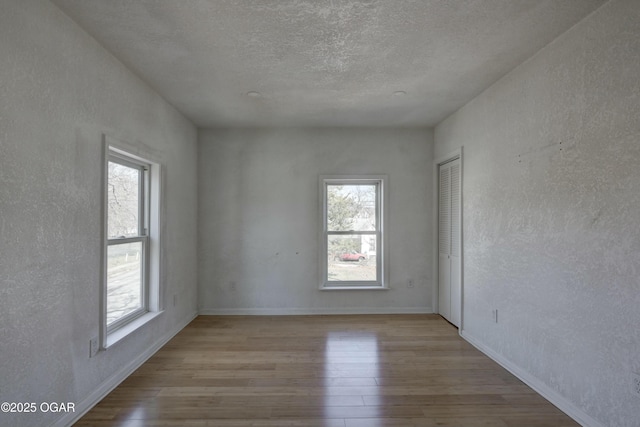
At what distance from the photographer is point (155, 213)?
11.0 ft

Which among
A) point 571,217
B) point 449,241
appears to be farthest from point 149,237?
point 571,217

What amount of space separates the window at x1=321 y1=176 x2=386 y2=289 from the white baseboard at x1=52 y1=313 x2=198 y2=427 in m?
2.25

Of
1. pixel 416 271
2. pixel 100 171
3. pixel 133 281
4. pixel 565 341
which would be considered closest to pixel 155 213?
pixel 133 281

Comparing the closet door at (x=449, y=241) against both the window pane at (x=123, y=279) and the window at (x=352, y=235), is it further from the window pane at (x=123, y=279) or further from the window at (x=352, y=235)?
the window pane at (x=123, y=279)

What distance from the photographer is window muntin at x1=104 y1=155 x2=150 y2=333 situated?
8.91 ft

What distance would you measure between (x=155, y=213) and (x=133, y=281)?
27.6 inches

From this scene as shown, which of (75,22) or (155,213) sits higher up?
(75,22)

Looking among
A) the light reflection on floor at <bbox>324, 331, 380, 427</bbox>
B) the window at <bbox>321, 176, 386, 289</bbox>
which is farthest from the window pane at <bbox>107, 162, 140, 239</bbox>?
the window at <bbox>321, 176, 386, 289</bbox>

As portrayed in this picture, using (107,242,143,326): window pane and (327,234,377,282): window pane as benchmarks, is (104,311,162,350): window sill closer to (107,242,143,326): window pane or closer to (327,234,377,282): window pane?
(107,242,143,326): window pane

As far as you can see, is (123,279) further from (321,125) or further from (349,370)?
(321,125)

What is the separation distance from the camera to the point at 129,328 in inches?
112

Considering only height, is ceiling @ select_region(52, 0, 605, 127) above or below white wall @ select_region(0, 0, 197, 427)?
above

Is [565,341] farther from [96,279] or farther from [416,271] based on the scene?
[96,279]

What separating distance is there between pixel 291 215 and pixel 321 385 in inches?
94.7
